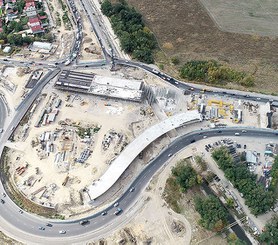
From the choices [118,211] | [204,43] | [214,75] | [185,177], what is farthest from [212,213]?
[204,43]

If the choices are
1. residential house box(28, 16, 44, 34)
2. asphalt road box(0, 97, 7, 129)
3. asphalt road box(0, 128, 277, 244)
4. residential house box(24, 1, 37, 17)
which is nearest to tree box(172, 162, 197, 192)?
asphalt road box(0, 128, 277, 244)

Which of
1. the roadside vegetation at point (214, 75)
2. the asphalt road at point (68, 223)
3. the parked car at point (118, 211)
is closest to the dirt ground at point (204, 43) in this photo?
the roadside vegetation at point (214, 75)

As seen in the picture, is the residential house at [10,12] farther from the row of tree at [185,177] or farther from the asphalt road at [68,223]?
the row of tree at [185,177]

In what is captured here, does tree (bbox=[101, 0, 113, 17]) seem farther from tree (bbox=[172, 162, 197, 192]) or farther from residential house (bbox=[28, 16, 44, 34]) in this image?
tree (bbox=[172, 162, 197, 192])

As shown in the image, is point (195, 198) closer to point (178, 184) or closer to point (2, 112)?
point (178, 184)

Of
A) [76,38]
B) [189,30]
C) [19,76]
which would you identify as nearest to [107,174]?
[19,76]

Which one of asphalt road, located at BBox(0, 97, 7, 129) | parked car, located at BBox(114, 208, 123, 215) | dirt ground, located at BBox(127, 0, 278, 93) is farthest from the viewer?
dirt ground, located at BBox(127, 0, 278, 93)
